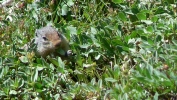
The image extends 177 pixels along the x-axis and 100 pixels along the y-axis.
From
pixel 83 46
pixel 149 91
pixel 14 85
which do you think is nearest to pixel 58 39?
pixel 83 46

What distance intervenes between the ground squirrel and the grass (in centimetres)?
10

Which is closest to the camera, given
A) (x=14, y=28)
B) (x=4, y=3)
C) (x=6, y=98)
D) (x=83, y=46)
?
(x=6, y=98)

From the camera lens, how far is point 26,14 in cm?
702

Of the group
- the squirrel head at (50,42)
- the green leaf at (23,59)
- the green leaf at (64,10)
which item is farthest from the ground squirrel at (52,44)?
the green leaf at (64,10)

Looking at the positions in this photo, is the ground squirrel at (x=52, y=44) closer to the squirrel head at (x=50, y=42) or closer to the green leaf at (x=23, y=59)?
the squirrel head at (x=50, y=42)

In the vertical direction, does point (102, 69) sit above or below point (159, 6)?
below

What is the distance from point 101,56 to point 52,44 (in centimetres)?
61

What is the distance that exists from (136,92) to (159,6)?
5.85 ft

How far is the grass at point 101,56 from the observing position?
15.6 feet

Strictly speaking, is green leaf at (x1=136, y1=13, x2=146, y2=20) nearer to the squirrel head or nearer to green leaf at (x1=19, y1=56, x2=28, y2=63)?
the squirrel head

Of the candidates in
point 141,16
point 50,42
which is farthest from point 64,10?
point 141,16

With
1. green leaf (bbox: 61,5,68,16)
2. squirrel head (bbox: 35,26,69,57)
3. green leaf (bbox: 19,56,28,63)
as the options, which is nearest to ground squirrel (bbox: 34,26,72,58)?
squirrel head (bbox: 35,26,69,57)

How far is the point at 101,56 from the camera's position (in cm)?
571

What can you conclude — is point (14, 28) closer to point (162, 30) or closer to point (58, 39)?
point (58, 39)
